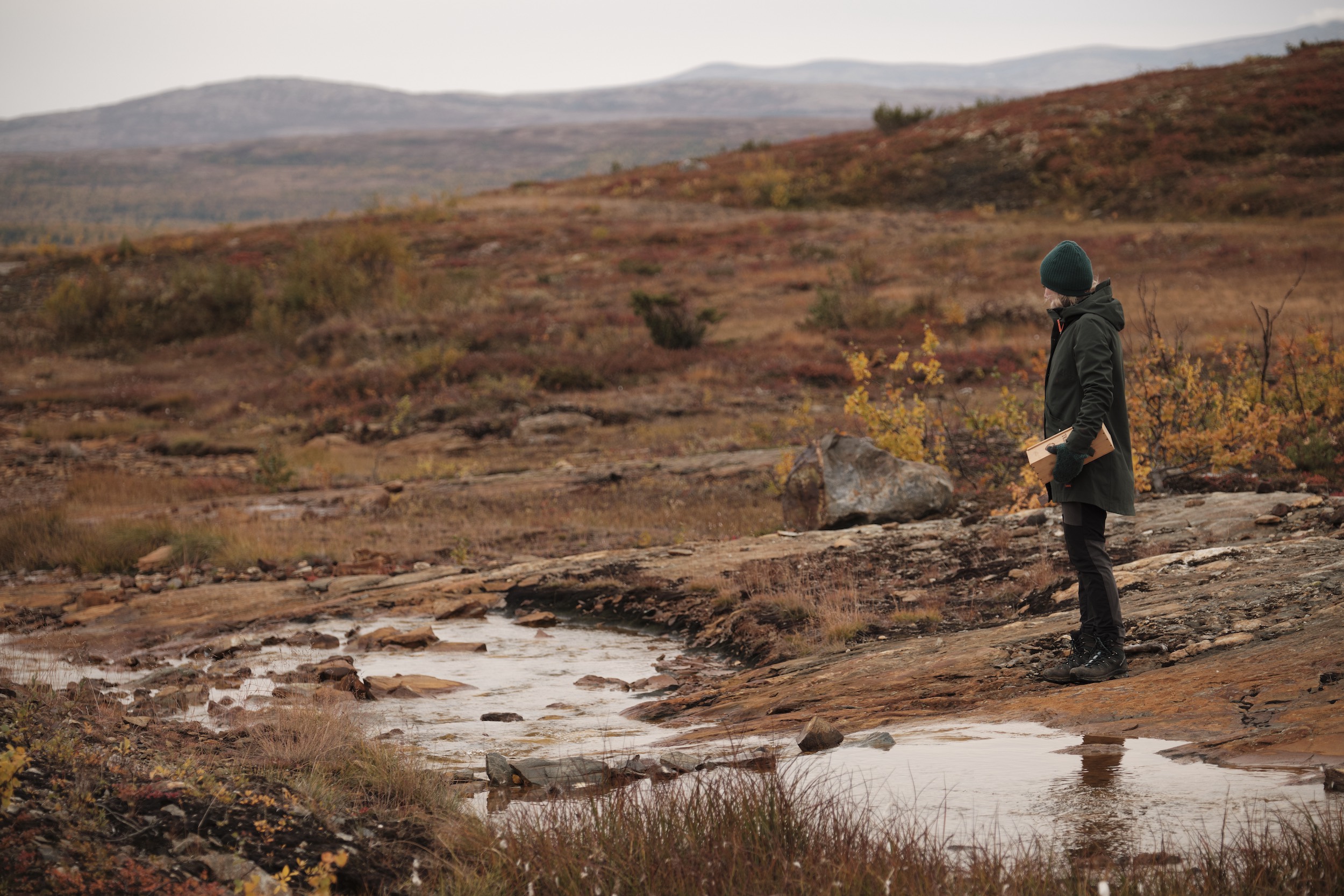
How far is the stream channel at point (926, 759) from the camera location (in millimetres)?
2727

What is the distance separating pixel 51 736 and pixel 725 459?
8887 mm

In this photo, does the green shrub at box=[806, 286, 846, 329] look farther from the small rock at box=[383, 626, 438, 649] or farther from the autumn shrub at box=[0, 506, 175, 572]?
the small rock at box=[383, 626, 438, 649]

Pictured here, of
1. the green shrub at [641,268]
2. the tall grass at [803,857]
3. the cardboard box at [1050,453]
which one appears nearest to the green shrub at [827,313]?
the green shrub at [641,268]

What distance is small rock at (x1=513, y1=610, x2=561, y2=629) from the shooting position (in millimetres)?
7008

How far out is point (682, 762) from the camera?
11.8 ft

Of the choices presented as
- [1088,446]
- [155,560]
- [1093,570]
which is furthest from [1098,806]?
[155,560]

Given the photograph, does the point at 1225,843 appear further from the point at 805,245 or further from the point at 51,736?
the point at 805,245

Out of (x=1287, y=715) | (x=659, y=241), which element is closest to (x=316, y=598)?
(x=1287, y=715)

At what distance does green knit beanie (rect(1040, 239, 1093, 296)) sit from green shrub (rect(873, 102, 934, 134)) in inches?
1830

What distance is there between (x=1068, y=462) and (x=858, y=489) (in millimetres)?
4195

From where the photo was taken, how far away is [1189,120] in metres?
35.0

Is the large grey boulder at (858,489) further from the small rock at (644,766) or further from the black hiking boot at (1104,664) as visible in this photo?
the small rock at (644,766)

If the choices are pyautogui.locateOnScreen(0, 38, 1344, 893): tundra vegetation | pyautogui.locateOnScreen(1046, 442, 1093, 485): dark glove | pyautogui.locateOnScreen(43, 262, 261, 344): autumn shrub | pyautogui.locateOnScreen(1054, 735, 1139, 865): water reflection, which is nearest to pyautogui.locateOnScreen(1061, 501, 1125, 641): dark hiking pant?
pyautogui.locateOnScreen(1046, 442, 1093, 485): dark glove

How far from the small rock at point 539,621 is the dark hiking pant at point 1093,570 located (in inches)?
149
